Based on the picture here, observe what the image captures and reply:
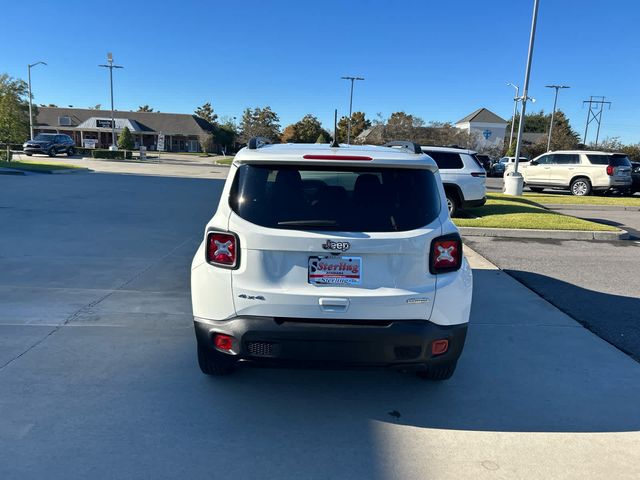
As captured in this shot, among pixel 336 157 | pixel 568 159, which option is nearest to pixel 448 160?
pixel 336 157

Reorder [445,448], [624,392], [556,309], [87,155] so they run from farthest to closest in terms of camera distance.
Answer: [87,155], [556,309], [624,392], [445,448]

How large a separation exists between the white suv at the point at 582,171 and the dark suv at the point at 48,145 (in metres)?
37.7

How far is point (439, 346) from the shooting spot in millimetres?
3234

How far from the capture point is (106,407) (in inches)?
134

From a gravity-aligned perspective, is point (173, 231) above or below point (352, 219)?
below

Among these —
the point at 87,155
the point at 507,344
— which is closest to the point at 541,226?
the point at 507,344

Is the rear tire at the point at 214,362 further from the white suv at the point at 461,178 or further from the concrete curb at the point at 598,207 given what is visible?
the concrete curb at the point at 598,207

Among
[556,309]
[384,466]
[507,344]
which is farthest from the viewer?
[556,309]

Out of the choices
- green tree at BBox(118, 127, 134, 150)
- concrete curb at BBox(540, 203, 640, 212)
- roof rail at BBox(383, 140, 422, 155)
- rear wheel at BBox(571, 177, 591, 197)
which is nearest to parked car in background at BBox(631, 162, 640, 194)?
rear wheel at BBox(571, 177, 591, 197)

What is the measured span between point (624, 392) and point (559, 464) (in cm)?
133

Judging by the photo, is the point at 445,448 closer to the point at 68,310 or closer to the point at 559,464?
the point at 559,464

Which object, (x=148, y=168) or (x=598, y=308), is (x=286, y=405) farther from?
(x=148, y=168)

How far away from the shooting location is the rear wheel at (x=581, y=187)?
2172 cm

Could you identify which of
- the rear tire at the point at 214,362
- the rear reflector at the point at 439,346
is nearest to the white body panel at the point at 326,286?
the rear reflector at the point at 439,346
